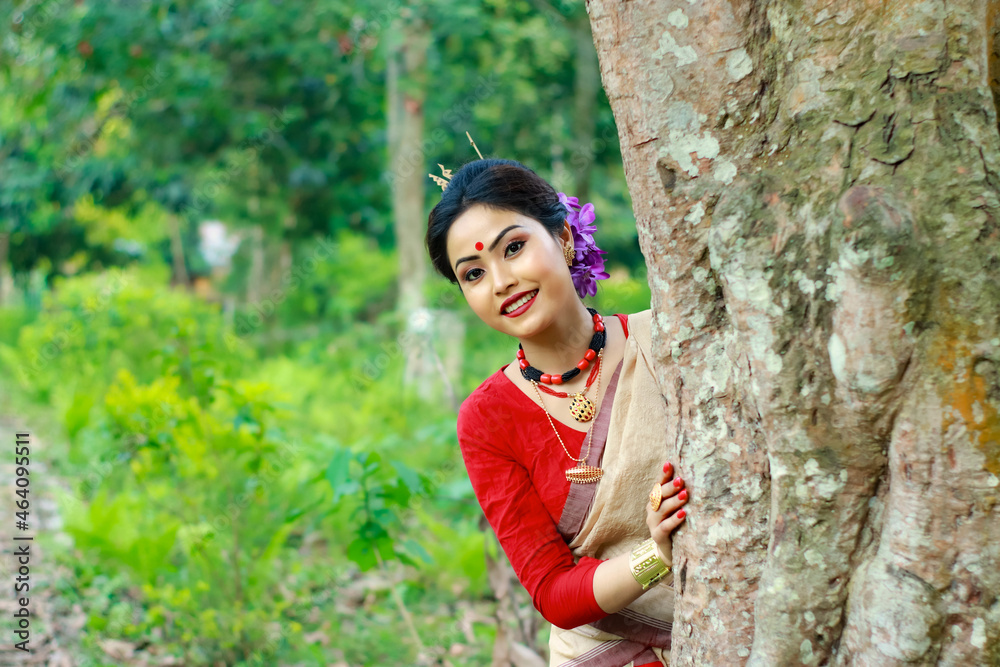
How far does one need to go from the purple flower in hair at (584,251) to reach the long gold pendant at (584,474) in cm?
48

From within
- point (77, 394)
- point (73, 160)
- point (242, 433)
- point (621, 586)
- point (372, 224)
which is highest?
point (73, 160)

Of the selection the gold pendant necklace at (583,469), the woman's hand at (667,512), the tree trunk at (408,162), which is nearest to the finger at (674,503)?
the woman's hand at (667,512)

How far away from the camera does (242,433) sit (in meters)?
3.37

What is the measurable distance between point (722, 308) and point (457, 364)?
5.44m

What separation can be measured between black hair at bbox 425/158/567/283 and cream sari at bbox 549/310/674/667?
342mm

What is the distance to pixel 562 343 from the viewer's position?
6.21ft

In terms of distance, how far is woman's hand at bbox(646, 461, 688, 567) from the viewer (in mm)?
1415

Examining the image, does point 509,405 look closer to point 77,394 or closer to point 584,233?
point 584,233

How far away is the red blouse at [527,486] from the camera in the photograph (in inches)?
67.4

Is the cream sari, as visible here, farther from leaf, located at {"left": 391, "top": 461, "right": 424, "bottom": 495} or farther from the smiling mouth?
leaf, located at {"left": 391, "top": 461, "right": 424, "bottom": 495}

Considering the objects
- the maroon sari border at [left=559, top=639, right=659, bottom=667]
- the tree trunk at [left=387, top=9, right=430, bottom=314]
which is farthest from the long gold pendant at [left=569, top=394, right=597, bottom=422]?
the tree trunk at [left=387, top=9, right=430, bottom=314]

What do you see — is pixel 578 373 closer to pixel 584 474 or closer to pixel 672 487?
pixel 584 474

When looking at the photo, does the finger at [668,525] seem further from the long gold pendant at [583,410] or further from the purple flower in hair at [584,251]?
the purple flower in hair at [584,251]

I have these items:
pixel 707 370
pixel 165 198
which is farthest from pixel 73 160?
pixel 707 370
